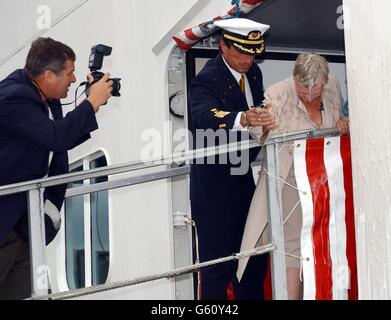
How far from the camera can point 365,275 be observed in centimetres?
491

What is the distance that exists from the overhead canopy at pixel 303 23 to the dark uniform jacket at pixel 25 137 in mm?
1279

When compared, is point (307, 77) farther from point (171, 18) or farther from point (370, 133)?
point (171, 18)

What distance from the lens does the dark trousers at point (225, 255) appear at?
5.64 m

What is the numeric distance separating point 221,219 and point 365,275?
984 mm

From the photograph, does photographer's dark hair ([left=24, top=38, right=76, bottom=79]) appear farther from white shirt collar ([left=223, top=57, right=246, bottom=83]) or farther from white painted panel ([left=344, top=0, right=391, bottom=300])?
white painted panel ([left=344, top=0, right=391, bottom=300])

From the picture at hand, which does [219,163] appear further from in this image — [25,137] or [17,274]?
[17,274]

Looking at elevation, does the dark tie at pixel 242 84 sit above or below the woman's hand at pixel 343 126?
above

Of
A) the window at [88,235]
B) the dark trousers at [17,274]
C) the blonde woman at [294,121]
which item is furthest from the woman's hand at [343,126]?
the window at [88,235]

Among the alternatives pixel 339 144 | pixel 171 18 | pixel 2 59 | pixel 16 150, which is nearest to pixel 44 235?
pixel 16 150

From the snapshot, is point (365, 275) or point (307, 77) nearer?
point (365, 275)

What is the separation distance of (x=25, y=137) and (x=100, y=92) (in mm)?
435

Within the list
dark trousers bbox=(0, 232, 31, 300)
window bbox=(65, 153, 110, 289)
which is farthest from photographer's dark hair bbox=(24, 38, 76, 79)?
window bbox=(65, 153, 110, 289)

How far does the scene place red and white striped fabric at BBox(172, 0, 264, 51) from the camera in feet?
19.1

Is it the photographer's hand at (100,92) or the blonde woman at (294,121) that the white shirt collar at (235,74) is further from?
the photographer's hand at (100,92)
